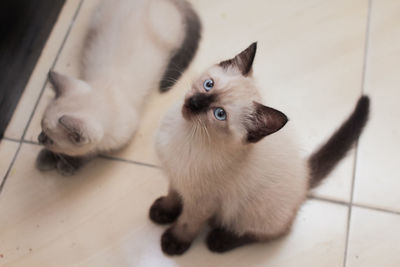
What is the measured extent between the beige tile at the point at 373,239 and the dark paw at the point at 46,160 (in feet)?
3.38

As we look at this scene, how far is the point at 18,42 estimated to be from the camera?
148 cm

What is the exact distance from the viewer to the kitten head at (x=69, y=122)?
4.10 ft

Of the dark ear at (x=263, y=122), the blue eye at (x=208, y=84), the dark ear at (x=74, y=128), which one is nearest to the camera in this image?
the dark ear at (x=263, y=122)

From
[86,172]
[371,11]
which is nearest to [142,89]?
[86,172]

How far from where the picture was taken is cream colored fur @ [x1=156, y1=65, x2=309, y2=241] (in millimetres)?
960

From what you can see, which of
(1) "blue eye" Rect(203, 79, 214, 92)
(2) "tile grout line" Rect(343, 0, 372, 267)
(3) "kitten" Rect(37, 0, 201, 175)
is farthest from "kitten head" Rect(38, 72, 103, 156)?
(2) "tile grout line" Rect(343, 0, 372, 267)

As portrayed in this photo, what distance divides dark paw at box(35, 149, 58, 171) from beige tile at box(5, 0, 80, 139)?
13cm

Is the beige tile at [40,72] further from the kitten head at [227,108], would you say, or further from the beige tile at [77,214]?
the kitten head at [227,108]

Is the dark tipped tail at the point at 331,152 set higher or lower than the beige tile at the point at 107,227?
higher

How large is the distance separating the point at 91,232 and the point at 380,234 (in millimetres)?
941

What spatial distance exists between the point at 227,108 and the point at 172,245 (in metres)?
0.56

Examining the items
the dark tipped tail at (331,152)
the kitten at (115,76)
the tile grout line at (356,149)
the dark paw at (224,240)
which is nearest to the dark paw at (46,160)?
the kitten at (115,76)

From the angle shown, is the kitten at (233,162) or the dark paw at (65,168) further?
the dark paw at (65,168)

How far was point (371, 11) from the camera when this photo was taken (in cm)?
170
